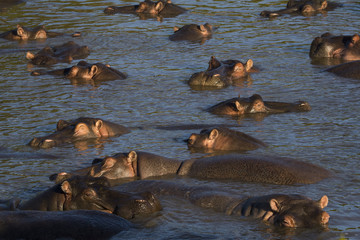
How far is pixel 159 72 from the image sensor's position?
1276 cm

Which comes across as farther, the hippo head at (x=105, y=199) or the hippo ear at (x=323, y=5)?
the hippo ear at (x=323, y=5)

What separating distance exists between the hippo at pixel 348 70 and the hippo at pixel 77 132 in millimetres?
4277

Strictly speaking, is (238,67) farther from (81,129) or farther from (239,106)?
(81,129)

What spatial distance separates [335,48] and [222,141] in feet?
18.7

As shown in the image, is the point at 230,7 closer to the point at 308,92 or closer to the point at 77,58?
the point at 77,58

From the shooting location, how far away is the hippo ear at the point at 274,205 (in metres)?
5.85

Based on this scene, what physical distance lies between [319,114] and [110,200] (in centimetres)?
442

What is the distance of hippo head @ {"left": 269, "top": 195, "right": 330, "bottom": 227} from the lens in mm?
5785

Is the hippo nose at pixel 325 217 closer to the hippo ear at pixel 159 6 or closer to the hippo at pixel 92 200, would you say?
the hippo at pixel 92 200

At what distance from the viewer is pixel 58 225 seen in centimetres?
548

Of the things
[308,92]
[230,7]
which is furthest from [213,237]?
[230,7]

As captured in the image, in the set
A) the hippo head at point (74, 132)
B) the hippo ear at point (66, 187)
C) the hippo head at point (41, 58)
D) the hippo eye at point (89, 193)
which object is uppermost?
the hippo ear at point (66, 187)

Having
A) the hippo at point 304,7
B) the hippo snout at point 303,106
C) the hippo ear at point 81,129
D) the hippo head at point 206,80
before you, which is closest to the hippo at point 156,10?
the hippo at point 304,7

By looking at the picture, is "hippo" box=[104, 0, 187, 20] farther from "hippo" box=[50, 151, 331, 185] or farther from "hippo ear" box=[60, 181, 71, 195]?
"hippo ear" box=[60, 181, 71, 195]
